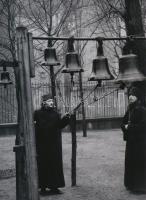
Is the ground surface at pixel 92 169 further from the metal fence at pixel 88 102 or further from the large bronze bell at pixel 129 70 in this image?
the large bronze bell at pixel 129 70

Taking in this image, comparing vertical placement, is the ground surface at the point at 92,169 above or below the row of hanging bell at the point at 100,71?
below

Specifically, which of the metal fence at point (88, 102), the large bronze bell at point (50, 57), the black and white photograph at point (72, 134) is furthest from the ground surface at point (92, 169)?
the large bronze bell at point (50, 57)

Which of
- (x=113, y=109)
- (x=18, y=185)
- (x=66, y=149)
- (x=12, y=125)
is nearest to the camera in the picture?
(x=18, y=185)

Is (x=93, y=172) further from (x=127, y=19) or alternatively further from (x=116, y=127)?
(x=116, y=127)

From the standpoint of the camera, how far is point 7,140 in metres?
18.3

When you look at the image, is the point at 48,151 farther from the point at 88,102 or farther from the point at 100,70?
the point at 88,102

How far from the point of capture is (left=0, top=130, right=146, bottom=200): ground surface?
844 centimetres

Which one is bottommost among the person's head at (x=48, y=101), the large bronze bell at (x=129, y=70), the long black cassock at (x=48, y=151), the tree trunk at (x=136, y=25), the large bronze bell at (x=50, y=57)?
the long black cassock at (x=48, y=151)

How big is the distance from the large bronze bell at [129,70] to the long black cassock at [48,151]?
290 cm

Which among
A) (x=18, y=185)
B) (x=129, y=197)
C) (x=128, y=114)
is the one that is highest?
(x=128, y=114)

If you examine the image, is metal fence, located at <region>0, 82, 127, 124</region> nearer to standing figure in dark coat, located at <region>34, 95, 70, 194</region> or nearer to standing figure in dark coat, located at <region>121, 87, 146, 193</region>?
standing figure in dark coat, located at <region>121, 87, 146, 193</region>

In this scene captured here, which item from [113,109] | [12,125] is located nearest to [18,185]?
[12,125]

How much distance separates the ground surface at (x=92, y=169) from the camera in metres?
8.44

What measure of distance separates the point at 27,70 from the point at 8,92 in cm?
1440
